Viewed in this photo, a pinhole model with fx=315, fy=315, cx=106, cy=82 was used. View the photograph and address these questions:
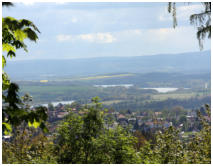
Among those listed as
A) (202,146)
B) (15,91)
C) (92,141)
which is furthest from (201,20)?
(15,91)

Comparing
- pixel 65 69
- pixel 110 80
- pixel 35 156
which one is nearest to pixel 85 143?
pixel 35 156

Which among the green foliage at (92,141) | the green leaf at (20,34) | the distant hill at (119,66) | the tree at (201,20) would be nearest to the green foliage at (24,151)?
the green foliage at (92,141)

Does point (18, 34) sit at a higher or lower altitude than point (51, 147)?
higher

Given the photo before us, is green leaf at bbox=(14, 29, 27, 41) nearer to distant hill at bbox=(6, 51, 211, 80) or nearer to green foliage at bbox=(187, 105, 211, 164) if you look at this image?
green foliage at bbox=(187, 105, 211, 164)

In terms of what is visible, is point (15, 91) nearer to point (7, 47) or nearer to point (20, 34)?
point (20, 34)

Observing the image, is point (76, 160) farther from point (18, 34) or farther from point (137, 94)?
point (137, 94)

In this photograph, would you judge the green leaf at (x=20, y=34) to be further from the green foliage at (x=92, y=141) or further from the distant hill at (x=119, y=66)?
the distant hill at (x=119, y=66)

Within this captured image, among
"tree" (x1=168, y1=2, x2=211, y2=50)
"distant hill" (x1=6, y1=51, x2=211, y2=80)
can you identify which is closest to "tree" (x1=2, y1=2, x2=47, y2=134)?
"tree" (x1=168, y1=2, x2=211, y2=50)
